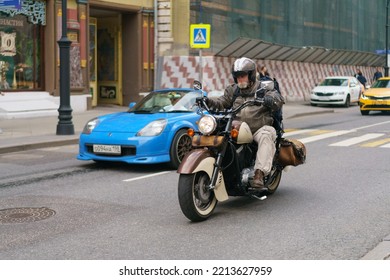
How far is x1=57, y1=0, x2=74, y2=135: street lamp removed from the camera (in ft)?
52.2

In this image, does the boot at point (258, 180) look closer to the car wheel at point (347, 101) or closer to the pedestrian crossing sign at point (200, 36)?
the pedestrian crossing sign at point (200, 36)

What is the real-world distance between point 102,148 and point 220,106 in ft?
11.2

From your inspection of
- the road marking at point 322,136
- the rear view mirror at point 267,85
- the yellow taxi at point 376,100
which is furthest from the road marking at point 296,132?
the rear view mirror at point 267,85

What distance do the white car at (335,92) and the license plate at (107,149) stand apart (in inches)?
848

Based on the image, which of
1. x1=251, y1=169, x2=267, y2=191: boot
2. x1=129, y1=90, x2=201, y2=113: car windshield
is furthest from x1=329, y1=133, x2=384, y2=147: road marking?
x1=251, y1=169, x2=267, y2=191: boot

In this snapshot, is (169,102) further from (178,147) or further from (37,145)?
(37,145)

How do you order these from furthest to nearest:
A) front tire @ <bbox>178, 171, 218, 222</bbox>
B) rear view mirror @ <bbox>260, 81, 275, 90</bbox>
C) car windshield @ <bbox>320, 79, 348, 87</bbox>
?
car windshield @ <bbox>320, 79, 348, 87</bbox>, rear view mirror @ <bbox>260, 81, 275, 90</bbox>, front tire @ <bbox>178, 171, 218, 222</bbox>

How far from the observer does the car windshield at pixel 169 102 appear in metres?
11.4

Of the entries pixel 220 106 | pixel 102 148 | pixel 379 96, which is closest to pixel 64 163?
pixel 102 148

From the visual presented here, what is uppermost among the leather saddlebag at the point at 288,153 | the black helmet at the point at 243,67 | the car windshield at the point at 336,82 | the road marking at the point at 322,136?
the black helmet at the point at 243,67

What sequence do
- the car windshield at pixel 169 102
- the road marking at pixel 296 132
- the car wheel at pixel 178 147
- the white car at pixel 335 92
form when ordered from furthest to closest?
1. the white car at pixel 335 92
2. the road marking at pixel 296 132
3. the car windshield at pixel 169 102
4. the car wheel at pixel 178 147

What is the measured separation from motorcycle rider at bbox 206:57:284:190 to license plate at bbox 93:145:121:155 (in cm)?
315

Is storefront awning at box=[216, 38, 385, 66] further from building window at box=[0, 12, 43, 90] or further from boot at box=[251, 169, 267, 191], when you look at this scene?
boot at box=[251, 169, 267, 191]

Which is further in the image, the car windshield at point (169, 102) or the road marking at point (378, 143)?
the road marking at point (378, 143)
